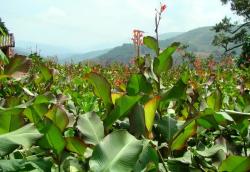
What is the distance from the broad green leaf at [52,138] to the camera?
103 centimetres

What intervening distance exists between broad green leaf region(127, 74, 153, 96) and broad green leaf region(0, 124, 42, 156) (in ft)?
1.63

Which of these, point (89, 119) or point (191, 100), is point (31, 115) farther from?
point (191, 100)

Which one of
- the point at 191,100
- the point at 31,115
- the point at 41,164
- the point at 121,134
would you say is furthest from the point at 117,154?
the point at 191,100

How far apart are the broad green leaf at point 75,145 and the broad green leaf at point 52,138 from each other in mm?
66

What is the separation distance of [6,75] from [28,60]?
100 mm

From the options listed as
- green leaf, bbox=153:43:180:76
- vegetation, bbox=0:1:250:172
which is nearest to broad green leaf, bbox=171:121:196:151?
vegetation, bbox=0:1:250:172

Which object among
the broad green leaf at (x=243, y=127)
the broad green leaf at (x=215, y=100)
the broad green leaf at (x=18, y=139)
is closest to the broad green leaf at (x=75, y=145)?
the broad green leaf at (x=18, y=139)

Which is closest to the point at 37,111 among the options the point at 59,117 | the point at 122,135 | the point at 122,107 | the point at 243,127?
the point at 59,117

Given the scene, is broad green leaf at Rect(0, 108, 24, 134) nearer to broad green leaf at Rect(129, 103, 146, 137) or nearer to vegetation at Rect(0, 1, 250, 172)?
vegetation at Rect(0, 1, 250, 172)

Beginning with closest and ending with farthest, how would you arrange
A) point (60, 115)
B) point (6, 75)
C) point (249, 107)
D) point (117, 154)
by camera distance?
point (117, 154) < point (60, 115) < point (249, 107) < point (6, 75)

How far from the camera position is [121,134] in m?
1.01

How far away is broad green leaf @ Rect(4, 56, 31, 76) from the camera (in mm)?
1663

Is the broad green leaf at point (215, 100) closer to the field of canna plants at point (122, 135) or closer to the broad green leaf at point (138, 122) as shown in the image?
the field of canna plants at point (122, 135)

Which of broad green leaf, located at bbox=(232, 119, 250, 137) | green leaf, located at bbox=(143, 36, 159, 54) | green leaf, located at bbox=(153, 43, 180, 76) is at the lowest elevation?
broad green leaf, located at bbox=(232, 119, 250, 137)
